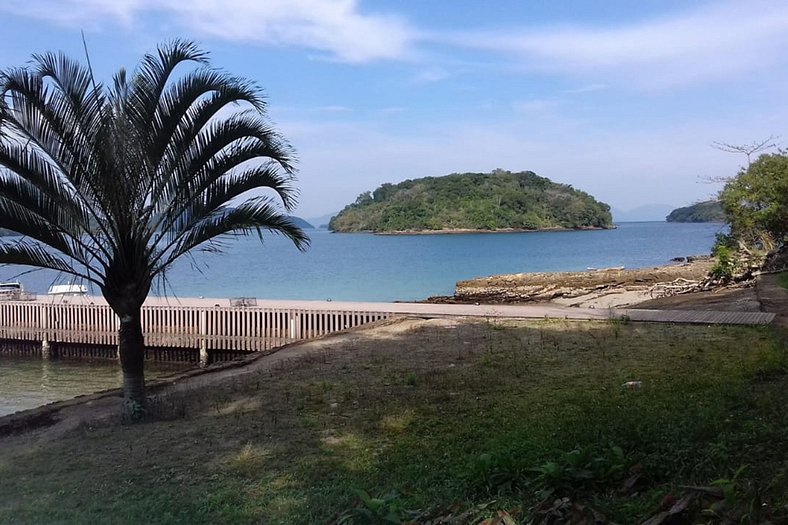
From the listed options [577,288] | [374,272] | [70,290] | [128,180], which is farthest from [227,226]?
[374,272]

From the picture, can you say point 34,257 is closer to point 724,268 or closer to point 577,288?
point 724,268

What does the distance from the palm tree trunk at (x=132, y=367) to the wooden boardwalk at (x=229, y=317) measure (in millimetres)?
9474

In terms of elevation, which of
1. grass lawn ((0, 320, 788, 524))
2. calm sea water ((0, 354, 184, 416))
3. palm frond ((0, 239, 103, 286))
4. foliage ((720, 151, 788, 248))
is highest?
foliage ((720, 151, 788, 248))

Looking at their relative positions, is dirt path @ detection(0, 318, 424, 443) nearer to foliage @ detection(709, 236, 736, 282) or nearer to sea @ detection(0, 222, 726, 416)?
sea @ detection(0, 222, 726, 416)

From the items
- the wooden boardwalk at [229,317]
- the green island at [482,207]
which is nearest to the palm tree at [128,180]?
the wooden boardwalk at [229,317]

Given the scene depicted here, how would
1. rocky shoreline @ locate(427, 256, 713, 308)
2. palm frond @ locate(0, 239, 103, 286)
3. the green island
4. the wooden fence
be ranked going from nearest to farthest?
palm frond @ locate(0, 239, 103, 286) → the wooden fence → rocky shoreline @ locate(427, 256, 713, 308) → the green island

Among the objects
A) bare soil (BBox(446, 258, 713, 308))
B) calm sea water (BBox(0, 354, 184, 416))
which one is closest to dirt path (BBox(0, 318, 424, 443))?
calm sea water (BBox(0, 354, 184, 416))

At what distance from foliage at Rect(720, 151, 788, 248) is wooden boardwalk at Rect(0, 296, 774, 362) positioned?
11363mm

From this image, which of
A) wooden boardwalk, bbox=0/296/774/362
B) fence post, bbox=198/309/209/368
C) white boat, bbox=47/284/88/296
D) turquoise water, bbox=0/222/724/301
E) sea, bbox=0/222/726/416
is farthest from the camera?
turquoise water, bbox=0/222/724/301

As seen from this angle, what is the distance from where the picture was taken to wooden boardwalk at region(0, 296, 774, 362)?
57.1 feet

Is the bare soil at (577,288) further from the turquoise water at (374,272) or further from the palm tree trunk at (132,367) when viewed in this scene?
the palm tree trunk at (132,367)

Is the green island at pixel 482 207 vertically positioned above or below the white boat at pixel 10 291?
above

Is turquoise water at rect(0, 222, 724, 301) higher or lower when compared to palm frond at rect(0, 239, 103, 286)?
lower

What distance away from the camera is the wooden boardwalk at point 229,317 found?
17.4m
